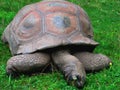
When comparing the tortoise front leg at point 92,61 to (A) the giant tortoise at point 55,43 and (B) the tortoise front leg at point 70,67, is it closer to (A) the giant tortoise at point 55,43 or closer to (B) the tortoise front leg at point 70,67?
(A) the giant tortoise at point 55,43

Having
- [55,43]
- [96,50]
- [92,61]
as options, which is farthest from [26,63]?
[96,50]

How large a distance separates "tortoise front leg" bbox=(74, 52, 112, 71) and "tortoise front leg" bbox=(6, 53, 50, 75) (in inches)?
20.4

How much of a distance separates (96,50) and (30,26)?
1278 millimetres

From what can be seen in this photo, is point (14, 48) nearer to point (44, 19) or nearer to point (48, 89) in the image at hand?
point (44, 19)

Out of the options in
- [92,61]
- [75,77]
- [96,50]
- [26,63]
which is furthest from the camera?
[96,50]

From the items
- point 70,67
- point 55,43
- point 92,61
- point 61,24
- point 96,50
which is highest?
point 61,24

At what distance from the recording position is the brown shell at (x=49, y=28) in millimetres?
5895

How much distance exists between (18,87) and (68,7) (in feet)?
5.27

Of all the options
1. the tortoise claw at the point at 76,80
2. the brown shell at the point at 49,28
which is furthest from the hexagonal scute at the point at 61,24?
the tortoise claw at the point at 76,80

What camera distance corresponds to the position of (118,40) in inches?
295

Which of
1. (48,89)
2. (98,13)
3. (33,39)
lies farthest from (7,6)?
(48,89)

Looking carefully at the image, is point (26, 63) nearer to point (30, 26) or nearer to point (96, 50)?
point (30, 26)

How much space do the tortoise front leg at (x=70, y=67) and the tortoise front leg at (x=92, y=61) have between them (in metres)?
0.24

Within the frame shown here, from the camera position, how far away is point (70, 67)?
18.2 ft
